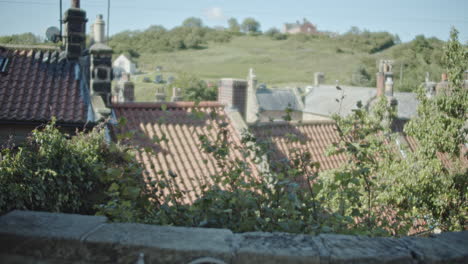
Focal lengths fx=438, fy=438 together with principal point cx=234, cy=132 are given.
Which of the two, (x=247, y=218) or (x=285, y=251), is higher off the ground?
(x=285, y=251)

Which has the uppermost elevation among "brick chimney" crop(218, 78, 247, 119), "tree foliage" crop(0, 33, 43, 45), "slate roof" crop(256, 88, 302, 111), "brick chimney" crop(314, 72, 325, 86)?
"tree foliage" crop(0, 33, 43, 45)

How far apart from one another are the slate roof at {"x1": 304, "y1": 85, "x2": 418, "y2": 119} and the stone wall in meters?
27.0

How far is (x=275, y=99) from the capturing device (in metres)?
44.8

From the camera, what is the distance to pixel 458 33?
928cm

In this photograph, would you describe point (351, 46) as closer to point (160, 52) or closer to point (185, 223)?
point (160, 52)

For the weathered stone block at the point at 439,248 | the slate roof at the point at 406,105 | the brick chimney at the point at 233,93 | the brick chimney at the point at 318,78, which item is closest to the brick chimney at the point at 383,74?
the slate roof at the point at 406,105

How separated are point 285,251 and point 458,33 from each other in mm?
8613

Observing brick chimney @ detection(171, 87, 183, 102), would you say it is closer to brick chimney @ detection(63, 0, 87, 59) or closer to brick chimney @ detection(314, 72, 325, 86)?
brick chimney @ detection(63, 0, 87, 59)

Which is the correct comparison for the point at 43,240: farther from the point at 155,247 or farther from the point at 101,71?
the point at 101,71

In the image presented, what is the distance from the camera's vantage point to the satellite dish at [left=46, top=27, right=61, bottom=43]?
447 inches

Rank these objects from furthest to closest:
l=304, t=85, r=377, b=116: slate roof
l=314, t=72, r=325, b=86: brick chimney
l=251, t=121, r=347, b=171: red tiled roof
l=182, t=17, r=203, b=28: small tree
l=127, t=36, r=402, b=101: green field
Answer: l=182, t=17, r=203, b=28: small tree, l=127, t=36, r=402, b=101: green field, l=314, t=72, r=325, b=86: brick chimney, l=304, t=85, r=377, b=116: slate roof, l=251, t=121, r=347, b=171: red tiled roof

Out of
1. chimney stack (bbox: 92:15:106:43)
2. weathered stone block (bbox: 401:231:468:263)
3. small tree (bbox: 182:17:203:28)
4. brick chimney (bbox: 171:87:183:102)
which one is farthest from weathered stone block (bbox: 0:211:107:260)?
small tree (bbox: 182:17:203:28)

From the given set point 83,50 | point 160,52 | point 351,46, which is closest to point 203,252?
point 83,50

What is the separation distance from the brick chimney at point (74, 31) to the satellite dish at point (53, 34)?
0.44 m
